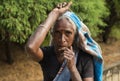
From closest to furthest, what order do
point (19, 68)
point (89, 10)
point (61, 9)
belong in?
point (61, 9) < point (89, 10) < point (19, 68)

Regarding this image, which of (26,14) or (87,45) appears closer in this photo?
(87,45)

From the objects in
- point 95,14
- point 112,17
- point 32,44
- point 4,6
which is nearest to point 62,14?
point 32,44

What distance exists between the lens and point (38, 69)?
10.1 metres

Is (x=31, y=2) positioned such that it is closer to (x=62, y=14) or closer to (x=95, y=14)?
(x=95, y=14)

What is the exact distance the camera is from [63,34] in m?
2.56

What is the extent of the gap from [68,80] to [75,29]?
34 centimetres

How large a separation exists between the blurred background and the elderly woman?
410cm

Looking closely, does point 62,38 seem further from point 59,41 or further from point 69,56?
point 69,56

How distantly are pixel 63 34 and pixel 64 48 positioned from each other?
0.10 meters

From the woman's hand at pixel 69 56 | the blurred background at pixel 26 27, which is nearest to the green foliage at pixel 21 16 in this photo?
the blurred background at pixel 26 27

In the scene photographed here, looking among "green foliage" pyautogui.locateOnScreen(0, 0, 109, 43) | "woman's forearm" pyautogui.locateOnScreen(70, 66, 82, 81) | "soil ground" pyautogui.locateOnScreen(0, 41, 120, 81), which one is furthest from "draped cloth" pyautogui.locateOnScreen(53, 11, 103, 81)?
"soil ground" pyautogui.locateOnScreen(0, 41, 120, 81)

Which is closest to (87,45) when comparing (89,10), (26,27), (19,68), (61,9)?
(61,9)

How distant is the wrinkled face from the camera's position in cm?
254

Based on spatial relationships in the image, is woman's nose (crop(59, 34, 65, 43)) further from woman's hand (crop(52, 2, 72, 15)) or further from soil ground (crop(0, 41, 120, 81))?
soil ground (crop(0, 41, 120, 81))
